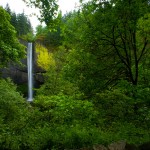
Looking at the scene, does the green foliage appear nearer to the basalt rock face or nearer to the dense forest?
the dense forest

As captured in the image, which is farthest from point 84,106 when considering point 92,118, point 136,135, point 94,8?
point 94,8

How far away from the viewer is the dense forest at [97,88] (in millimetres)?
6895

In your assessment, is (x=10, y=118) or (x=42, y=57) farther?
(x=42, y=57)

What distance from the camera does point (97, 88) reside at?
32.9 feet

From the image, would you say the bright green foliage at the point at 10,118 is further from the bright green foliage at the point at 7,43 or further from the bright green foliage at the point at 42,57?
the bright green foliage at the point at 42,57

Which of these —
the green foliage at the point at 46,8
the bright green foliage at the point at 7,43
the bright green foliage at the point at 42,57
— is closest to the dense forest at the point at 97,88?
the green foliage at the point at 46,8

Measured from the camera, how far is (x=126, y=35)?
988 centimetres

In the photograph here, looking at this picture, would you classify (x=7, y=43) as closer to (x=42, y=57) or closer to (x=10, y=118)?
(x=10, y=118)

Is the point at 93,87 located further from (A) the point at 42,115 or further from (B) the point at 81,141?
(B) the point at 81,141

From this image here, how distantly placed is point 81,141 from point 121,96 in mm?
2270

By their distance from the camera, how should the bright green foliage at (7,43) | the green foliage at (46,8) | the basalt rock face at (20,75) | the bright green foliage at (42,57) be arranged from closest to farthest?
the green foliage at (46,8), the bright green foliage at (7,43), the bright green foliage at (42,57), the basalt rock face at (20,75)

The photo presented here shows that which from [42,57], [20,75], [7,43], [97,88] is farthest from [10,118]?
[20,75]

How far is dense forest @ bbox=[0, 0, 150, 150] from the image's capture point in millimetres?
6895

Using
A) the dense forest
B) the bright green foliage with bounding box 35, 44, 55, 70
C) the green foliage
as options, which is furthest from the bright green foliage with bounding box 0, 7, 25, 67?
the bright green foliage with bounding box 35, 44, 55, 70
